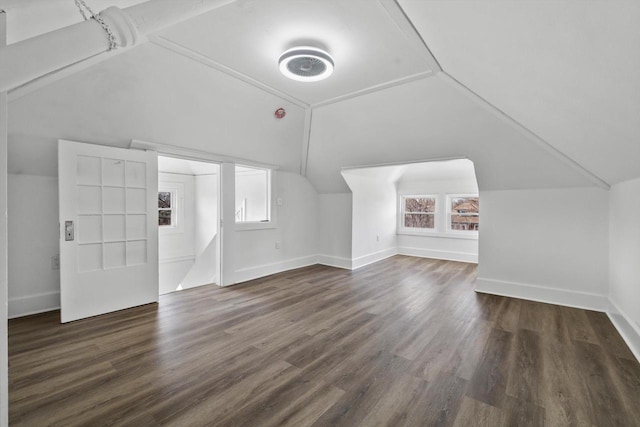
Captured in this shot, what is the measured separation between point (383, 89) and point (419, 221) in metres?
4.24

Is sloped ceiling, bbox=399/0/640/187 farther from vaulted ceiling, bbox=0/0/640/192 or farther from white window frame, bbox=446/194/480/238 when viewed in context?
white window frame, bbox=446/194/480/238

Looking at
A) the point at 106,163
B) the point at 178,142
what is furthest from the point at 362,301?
the point at 106,163

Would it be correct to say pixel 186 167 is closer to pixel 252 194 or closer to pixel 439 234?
pixel 252 194

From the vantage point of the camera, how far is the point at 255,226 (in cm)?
469

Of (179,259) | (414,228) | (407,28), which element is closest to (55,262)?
(179,259)

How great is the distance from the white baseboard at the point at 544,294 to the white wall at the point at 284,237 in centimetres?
307

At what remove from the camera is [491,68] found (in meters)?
1.90

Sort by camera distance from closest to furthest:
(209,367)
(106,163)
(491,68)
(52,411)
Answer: (52,411)
(491,68)
(209,367)
(106,163)

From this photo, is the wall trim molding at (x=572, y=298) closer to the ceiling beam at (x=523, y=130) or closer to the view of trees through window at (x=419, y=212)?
the ceiling beam at (x=523, y=130)

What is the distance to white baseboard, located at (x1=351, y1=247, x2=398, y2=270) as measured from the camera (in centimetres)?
540

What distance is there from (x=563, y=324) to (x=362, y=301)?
6.88 ft

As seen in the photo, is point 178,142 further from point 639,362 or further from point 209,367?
point 639,362

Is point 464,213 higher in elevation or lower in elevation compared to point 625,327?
higher

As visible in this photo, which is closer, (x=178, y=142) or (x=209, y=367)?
(x=209, y=367)
